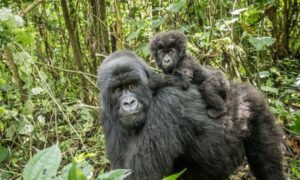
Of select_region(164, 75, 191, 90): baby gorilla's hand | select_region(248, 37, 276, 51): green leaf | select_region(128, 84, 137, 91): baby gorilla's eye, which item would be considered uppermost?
select_region(248, 37, 276, 51): green leaf

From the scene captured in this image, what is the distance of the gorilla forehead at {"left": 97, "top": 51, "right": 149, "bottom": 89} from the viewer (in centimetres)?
301

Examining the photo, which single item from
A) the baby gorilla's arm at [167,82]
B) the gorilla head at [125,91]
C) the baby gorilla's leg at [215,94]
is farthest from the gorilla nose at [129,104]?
the baby gorilla's leg at [215,94]

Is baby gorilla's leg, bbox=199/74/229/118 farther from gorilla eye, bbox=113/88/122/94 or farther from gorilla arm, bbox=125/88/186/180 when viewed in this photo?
gorilla eye, bbox=113/88/122/94

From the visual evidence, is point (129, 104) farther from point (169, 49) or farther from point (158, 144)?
point (169, 49)

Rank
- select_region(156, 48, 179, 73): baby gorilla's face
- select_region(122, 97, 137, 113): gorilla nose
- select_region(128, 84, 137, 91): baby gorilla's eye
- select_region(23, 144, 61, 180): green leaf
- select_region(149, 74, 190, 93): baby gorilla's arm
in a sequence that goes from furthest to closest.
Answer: select_region(156, 48, 179, 73): baby gorilla's face, select_region(149, 74, 190, 93): baby gorilla's arm, select_region(128, 84, 137, 91): baby gorilla's eye, select_region(122, 97, 137, 113): gorilla nose, select_region(23, 144, 61, 180): green leaf

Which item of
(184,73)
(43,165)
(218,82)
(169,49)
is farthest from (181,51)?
(43,165)

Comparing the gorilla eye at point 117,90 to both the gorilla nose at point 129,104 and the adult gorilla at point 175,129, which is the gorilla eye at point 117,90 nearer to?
the adult gorilla at point 175,129

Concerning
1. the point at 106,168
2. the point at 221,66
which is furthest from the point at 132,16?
the point at 106,168

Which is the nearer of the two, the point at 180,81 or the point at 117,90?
the point at 117,90

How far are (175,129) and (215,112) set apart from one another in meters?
0.32

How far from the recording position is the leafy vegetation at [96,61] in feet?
12.4

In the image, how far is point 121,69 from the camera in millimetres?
3016

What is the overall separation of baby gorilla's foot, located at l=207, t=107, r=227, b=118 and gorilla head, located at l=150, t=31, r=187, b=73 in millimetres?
449

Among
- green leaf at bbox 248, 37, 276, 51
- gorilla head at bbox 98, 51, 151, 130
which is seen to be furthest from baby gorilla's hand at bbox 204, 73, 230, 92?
green leaf at bbox 248, 37, 276, 51
